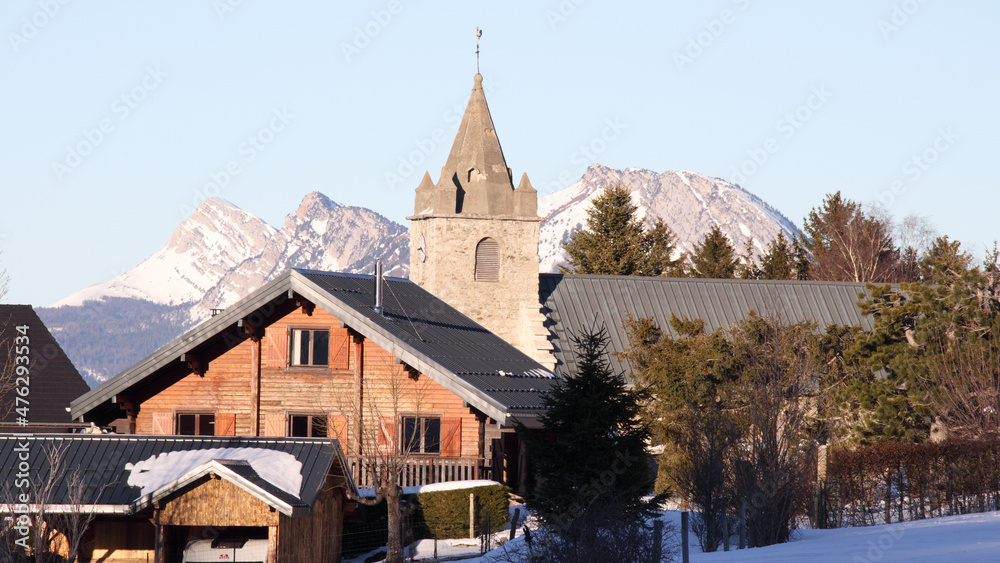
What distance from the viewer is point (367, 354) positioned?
2953 centimetres

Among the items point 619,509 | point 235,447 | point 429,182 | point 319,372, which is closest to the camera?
point 619,509

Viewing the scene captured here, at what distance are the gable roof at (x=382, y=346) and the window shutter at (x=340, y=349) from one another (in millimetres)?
814

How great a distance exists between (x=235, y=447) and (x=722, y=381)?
40.8 feet

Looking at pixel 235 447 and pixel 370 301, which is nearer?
pixel 235 447

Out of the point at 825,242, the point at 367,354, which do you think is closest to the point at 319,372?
the point at 367,354

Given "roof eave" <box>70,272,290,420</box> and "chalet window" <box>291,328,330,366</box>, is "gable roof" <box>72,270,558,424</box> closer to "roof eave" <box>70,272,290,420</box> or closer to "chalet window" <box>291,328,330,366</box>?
"roof eave" <box>70,272,290,420</box>

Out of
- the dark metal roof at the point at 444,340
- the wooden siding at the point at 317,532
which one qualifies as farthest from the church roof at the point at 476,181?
the wooden siding at the point at 317,532

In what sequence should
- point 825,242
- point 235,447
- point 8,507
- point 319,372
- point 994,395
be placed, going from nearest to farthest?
point 8,507 < point 235,447 < point 994,395 < point 319,372 < point 825,242

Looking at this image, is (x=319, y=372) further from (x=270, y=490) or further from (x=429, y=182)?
(x=429, y=182)

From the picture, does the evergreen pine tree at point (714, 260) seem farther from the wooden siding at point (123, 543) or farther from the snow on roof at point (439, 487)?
the wooden siding at point (123, 543)

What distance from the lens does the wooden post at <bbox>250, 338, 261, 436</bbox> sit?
29641mm

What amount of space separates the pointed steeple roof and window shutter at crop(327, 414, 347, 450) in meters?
13.8

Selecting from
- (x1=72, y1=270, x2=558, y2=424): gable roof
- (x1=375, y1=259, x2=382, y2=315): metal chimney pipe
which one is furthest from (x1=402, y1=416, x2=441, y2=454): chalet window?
(x1=375, y1=259, x2=382, y2=315): metal chimney pipe

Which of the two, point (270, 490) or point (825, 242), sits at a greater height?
point (825, 242)
